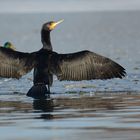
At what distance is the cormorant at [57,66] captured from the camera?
16.5 m

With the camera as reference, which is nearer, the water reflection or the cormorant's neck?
the water reflection

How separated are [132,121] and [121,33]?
2684 centimetres

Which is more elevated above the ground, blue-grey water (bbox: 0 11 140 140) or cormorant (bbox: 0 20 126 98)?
cormorant (bbox: 0 20 126 98)

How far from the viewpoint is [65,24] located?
175ft

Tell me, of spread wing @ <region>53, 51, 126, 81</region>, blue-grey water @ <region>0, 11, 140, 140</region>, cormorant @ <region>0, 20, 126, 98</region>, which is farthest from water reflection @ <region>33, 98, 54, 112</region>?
spread wing @ <region>53, 51, 126, 81</region>

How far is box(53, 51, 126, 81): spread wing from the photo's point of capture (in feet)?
54.3

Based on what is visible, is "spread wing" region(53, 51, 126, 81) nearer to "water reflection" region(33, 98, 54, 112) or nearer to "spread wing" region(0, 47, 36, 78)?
"spread wing" region(0, 47, 36, 78)

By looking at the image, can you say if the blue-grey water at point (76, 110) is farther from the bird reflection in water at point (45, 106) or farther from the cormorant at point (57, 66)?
the cormorant at point (57, 66)

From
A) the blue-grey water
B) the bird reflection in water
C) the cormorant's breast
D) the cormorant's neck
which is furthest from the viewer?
the cormorant's neck

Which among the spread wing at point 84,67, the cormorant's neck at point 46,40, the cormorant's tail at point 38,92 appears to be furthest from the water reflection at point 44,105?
the cormorant's neck at point 46,40

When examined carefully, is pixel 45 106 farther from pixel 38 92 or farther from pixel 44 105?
pixel 38 92

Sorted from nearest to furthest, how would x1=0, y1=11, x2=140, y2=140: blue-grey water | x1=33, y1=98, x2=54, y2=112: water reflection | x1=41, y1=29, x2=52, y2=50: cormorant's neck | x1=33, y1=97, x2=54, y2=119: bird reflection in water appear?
x1=0, y1=11, x2=140, y2=140: blue-grey water
x1=33, y1=97, x2=54, y2=119: bird reflection in water
x1=33, y1=98, x2=54, y2=112: water reflection
x1=41, y1=29, x2=52, y2=50: cormorant's neck

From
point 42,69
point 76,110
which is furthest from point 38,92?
point 76,110

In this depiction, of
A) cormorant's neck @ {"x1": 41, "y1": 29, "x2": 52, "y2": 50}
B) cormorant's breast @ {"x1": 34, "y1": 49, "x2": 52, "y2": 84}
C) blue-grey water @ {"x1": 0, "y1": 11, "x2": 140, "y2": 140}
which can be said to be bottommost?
blue-grey water @ {"x1": 0, "y1": 11, "x2": 140, "y2": 140}
